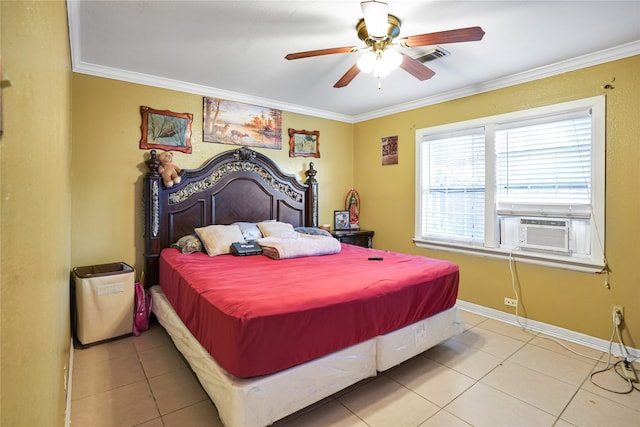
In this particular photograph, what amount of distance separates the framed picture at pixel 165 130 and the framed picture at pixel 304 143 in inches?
54.0

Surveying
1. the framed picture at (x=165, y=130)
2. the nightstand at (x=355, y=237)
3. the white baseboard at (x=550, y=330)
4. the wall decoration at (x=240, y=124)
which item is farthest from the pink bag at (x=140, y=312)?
the white baseboard at (x=550, y=330)

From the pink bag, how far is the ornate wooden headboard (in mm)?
266

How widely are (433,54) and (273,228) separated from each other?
7.84ft

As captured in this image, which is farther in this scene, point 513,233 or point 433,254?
point 433,254

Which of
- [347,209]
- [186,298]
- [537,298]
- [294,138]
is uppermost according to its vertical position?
[294,138]

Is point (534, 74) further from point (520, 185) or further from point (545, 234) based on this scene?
point (545, 234)

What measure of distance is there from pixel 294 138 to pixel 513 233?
2.93m

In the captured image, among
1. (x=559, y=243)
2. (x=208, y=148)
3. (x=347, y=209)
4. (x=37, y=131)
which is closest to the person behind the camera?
(x=37, y=131)

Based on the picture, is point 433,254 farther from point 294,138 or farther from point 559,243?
point 294,138

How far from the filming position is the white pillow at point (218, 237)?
3.18 meters

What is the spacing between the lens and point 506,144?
338cm

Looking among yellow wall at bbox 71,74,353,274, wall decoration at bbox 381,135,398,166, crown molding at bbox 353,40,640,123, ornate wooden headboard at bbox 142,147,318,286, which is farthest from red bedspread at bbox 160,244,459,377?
crown molding at bbox 353,40,640,123

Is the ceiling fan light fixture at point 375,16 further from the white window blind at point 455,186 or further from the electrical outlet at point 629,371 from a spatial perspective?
the electrical outlet at point 629,371

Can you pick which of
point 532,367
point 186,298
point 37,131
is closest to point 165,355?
point 186,298
